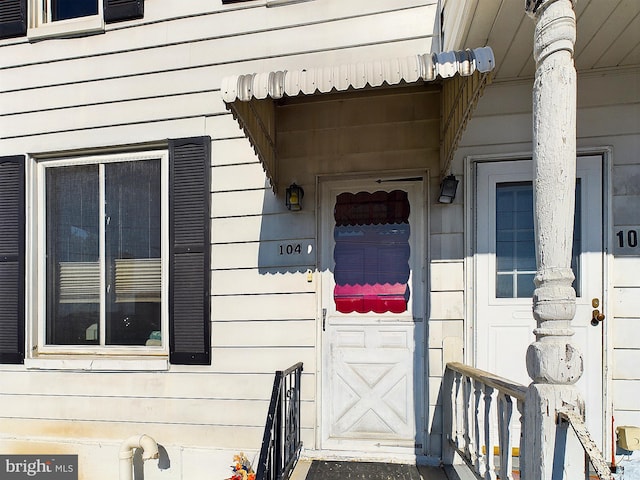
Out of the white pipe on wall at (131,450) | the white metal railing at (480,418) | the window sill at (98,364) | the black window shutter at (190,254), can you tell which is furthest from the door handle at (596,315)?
the white pipe on wall at (131,450)

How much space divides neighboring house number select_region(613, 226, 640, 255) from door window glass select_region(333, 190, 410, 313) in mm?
1282

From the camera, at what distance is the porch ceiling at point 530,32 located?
2.04 meters

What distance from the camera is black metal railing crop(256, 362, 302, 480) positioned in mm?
2188

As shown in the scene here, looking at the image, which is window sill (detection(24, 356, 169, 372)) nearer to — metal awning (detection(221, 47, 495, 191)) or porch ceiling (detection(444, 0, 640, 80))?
metal awning (detection(221, 47, 495, 191))

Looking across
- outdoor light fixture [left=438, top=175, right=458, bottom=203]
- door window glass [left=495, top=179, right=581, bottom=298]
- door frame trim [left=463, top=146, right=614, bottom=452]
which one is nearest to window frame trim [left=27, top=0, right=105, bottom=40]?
outdoor light fixture [left=438, top=175, right=458, bottom=203]

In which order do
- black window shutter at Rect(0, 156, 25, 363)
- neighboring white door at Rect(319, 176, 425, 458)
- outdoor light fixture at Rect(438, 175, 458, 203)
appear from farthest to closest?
black window shutter at Rect(0, 156, 25, 363)
neighboring white door at Rect(319, 176, 425, 458)
outdoor light fixture at Rect(438, 175, 458, 203)

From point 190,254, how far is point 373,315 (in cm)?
143

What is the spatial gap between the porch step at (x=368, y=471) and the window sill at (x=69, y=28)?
3677mm

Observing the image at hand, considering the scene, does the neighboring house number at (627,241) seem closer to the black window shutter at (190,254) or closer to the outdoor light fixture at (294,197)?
the outdoor light fixture at (294,197)

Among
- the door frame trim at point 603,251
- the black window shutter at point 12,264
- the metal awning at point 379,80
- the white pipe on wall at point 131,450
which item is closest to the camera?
the metal awning at point 379,80

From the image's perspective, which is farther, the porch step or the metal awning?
the porch step

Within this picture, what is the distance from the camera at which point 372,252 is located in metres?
2.98

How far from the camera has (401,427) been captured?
284cm

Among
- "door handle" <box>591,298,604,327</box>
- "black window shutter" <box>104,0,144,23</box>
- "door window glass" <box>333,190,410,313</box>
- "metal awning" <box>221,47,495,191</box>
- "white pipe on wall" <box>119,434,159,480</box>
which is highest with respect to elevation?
"black window shutter" <box>104,0,144,23</box>
